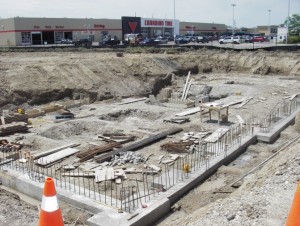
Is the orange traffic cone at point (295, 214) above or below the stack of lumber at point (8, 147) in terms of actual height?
above

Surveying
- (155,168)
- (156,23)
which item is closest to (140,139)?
(155,168)

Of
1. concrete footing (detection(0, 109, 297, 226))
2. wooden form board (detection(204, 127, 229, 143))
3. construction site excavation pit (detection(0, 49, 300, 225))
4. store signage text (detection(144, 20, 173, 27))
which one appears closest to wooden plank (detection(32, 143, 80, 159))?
construction site excavation pit (detection(0, 49, 300, 225))

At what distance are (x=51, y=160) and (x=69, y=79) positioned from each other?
11579 millimetres

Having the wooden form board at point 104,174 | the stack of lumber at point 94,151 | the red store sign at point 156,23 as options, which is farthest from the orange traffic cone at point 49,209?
the red store sign at point 156,23

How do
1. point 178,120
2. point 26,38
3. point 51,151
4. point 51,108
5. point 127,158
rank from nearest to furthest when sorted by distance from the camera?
point 127,158
point 51,151
point 178,120
point 51,108
point 26,38

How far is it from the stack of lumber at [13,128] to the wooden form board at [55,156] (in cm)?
340

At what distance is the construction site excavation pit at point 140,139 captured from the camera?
27.0 feet

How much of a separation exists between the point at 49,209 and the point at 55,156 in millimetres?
7330

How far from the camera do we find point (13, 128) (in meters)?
14.6

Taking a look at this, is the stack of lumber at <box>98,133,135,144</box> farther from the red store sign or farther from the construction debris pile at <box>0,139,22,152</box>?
the red store sign

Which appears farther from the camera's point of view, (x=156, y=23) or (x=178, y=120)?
(x=156, y=23)

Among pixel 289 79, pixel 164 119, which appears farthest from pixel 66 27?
pixel 164 119

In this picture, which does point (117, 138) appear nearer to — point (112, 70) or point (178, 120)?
point (178, 120)

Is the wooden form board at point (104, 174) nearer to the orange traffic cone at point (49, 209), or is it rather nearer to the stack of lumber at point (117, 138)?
the stack of lumber at point (117, 138)
